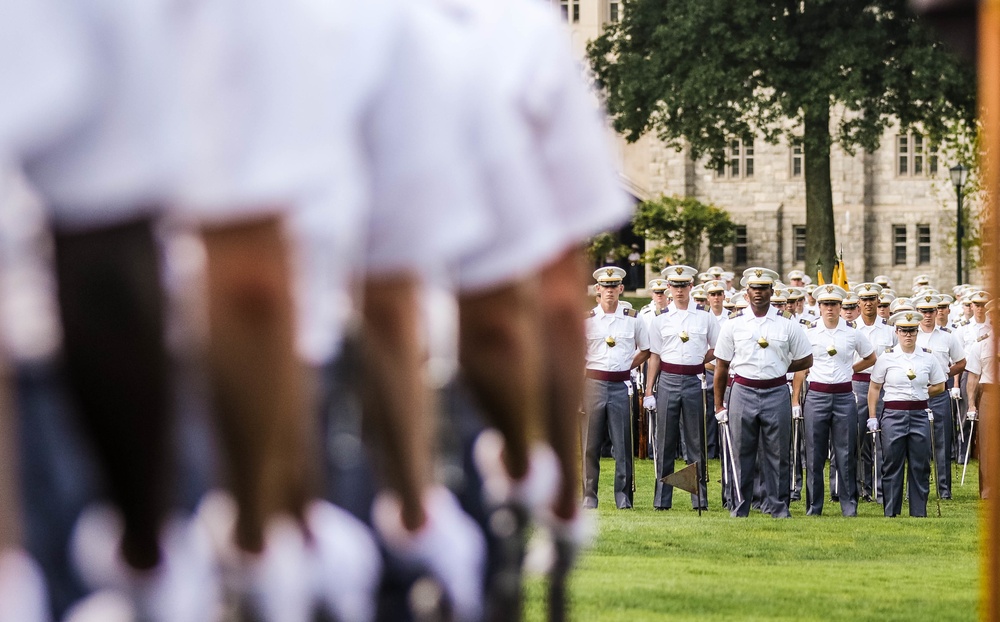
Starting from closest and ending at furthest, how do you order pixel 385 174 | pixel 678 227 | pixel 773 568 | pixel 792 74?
pixel 385 174 → pixel 773 568 → pixel 792 74 → pixel 678 227

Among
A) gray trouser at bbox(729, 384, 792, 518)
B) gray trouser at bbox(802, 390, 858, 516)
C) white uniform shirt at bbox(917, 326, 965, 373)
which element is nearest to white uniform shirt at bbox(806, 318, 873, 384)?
gray trouser at bbox(802, 390, 858, 516)

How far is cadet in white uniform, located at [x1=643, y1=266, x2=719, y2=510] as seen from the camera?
620 inches

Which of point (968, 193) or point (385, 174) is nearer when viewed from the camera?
point (385, 174)

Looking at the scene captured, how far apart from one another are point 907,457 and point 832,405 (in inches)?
31.4

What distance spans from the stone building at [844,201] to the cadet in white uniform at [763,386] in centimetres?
4459

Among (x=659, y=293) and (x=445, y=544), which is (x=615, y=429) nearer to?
(x=659, y=293)

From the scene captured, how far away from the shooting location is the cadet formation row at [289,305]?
1.88 m

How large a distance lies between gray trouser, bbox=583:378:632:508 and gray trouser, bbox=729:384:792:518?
947 mm

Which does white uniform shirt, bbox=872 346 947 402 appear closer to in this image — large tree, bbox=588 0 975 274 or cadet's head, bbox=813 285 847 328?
cadet's head, bbox=813 285 847 328

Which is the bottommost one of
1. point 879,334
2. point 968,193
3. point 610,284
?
point 879,334

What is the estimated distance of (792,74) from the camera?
35.0m

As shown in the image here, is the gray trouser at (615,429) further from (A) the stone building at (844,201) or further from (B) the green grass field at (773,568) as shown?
(A) the stone building at (844,201)

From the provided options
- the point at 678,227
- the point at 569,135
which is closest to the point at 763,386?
the point at 569,135

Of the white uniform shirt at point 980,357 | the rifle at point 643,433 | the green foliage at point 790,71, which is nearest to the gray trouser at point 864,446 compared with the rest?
the white uniform shirt at point 980,357
